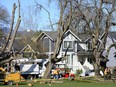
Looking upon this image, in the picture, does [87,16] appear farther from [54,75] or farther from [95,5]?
[54,75]

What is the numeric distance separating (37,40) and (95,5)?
40702 mm

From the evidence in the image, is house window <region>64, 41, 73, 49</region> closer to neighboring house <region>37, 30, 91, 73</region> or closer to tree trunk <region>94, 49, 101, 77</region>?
neighboring house <region>37, 30, 91, 73</region>

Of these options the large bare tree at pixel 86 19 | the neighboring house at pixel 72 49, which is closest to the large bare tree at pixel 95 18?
the large bare tree at pixel 86 19

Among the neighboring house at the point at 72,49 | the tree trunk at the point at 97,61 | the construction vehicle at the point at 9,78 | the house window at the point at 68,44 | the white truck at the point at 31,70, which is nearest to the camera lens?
the construction vehicle at the point at 9,78

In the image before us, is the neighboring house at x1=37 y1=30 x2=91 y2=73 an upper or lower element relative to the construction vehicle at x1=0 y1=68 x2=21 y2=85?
upper

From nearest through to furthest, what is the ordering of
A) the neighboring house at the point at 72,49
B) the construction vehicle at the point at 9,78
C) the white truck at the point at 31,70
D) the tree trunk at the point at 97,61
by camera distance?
the construction vehicle at the point at 9,78 → the tree trunk at the point at 97,61 → the white truck at the point at 31,70 → the neighboring house at the point at 72,49

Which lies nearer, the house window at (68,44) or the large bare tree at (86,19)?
the large bare tree at (86,19)

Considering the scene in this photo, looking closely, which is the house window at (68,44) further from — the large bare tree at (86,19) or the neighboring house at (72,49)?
the large bare tree at (86,19)

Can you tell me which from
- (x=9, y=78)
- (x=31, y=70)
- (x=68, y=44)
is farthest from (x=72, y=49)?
(x=9, y=78)

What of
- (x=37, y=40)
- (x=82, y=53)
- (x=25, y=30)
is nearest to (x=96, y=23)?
(x=82, y=53)

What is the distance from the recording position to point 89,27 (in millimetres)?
56344

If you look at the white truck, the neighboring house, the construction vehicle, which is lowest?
the construction vehicle

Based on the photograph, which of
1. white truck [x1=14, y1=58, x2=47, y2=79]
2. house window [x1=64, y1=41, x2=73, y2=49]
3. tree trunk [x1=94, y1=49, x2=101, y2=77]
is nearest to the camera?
tree trunk [x1=94, y1=49, x2=101, y2=77]

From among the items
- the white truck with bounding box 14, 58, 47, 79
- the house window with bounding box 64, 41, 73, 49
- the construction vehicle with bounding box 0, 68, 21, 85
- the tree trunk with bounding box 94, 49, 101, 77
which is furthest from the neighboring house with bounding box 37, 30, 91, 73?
the construction vehicle with bounding box 0, 68, 21, 85
